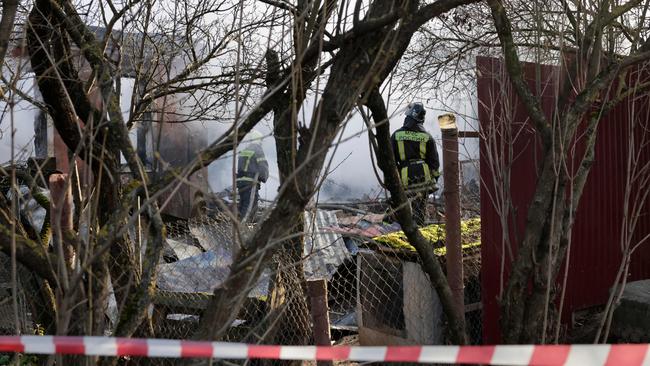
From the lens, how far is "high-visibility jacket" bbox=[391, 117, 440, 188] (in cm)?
880

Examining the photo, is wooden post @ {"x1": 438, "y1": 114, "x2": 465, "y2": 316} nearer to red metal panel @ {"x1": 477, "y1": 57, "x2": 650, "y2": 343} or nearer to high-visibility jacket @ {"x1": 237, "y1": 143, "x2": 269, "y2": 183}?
red metal panel @ {"x1": 477, "y1": 57, "x2": 650, "y2": 343}

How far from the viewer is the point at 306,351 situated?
2309 mm

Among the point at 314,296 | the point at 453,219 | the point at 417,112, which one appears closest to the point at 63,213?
the point at 314,296

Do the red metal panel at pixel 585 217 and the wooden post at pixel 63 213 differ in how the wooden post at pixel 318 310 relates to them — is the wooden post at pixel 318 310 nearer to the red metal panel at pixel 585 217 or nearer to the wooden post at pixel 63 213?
the wooden post at pixel 63 213

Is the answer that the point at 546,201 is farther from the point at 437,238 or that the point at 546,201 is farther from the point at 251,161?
the point at 251,161

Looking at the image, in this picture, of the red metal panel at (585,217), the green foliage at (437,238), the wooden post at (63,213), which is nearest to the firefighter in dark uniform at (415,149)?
the green foliage at (437,238)

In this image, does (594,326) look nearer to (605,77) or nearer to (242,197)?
(605,77)

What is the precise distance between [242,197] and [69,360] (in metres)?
7.80

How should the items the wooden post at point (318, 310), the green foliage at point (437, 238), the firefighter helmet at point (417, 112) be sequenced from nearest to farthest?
the wooden post at point (318, 310), the green foliage at point (437, 238), the firefighter helmet at point (417, 112)

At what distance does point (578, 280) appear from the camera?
6027 millimetres

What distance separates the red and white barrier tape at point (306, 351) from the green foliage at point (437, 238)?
10.3ft

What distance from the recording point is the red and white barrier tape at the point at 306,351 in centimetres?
224

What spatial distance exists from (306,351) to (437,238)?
4.17 m

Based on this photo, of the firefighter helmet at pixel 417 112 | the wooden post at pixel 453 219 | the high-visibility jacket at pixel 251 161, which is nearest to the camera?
the wooden post at pixel 453 219
